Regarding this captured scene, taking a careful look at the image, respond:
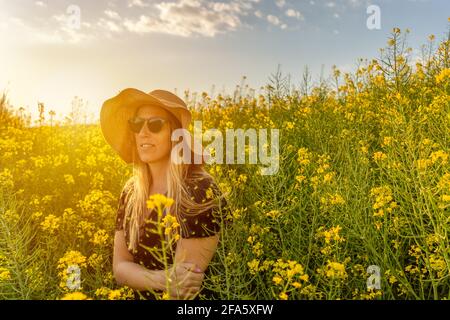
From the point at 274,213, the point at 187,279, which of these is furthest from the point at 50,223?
the point at 274,213

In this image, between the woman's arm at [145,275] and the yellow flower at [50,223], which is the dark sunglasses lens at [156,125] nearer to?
the woman's arm at [145,275]

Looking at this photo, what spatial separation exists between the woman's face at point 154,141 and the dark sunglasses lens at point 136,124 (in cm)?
3

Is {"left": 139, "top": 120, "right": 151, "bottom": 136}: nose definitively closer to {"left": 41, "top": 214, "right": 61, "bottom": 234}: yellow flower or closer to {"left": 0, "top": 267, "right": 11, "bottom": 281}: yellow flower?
{"left": 0, "top": 267, "right": 11, "bottom": 281}: yellow flower

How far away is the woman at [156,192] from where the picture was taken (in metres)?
2.31

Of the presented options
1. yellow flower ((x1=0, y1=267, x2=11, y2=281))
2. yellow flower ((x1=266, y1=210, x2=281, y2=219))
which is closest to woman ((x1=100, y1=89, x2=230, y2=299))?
yellow flower ((x1=266, y1=210, x2=281, y2=219))

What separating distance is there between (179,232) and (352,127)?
2.36m

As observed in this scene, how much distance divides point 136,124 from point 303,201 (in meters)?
1.13

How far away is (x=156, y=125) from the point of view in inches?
98.0

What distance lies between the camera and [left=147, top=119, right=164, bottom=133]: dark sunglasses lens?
8.16 ft

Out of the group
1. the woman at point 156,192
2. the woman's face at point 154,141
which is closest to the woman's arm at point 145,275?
the woman at point 156,192

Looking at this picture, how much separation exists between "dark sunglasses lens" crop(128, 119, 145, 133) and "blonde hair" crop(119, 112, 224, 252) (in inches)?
6.6
